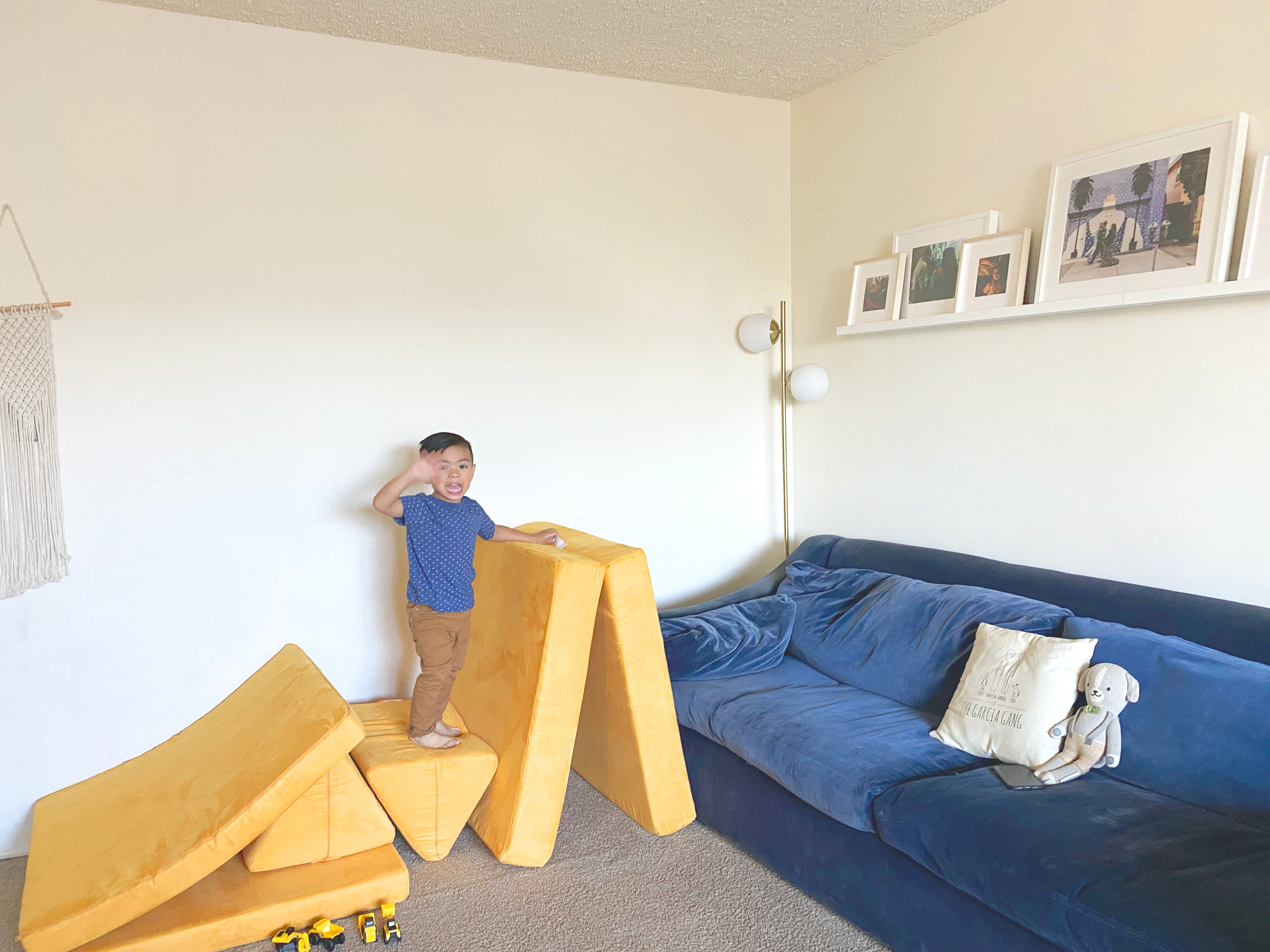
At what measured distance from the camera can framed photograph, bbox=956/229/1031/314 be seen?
2889 millimetres

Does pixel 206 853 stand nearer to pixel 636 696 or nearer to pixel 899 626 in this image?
pixel 636 696

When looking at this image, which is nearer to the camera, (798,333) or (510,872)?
(510,872)

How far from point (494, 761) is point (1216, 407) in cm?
225

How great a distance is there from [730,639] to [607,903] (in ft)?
3.24

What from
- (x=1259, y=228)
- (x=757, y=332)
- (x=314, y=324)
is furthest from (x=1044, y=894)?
(x=314, y=324)

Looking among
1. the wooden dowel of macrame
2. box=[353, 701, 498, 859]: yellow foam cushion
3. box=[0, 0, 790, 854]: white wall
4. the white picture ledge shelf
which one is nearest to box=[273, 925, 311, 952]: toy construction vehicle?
box=[353, 701, 498, 859]: yellow foam cushion

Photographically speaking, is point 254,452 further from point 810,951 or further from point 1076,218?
point 1076,218

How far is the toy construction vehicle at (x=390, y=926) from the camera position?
2.22 m

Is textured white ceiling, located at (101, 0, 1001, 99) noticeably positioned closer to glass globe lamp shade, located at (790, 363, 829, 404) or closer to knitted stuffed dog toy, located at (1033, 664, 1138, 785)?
glass globe lamp shade, located at (790, 363, 829, 404)

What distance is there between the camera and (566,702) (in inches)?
99.5

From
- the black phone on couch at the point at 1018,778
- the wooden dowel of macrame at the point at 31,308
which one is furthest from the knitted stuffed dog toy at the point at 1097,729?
the wooden dowel of macrame at the point at 31,308

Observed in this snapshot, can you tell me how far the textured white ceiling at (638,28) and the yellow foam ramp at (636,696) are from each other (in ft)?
5.80

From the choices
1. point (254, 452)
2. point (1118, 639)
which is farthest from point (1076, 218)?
point (254, 452)

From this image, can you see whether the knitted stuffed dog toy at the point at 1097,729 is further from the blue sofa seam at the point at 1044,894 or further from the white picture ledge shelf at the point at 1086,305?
the white picture ledge shelf at the point at 1086,305
